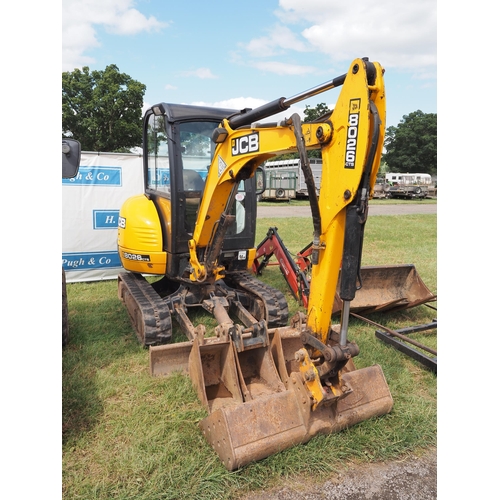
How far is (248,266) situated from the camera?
18.3 ft

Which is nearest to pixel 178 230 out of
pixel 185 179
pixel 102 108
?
pixel 185 179

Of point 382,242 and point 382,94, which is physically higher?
point 382,94

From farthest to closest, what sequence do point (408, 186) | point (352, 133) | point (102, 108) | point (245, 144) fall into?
point (408, 186)
point (102, 108)
point (245, 144)
point (352, 133)

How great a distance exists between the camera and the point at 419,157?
5488cm

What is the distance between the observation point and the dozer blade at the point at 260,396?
282 centimetres

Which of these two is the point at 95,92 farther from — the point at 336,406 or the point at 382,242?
the point at 336,406

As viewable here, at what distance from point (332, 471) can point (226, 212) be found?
2.48m

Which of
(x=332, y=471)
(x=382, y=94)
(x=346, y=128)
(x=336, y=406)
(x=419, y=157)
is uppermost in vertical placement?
(x=419, y=157)

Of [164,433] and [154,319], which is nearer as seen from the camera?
[164,433]

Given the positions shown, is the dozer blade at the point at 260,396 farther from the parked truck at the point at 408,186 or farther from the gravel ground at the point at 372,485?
the parked truck at the point at 408,186

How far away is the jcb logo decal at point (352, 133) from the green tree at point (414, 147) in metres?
56.6

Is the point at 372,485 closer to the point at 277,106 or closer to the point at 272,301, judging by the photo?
the point at 272,301

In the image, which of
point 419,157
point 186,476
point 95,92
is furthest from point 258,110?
point 419,157

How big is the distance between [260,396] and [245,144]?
2098 millimetres
